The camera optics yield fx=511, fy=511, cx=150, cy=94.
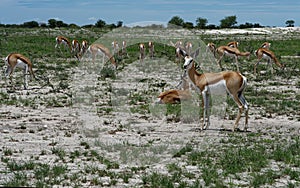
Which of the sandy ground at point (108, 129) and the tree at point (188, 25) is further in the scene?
the tree at point (188, 25)

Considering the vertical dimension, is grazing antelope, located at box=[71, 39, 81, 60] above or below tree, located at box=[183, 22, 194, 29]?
below

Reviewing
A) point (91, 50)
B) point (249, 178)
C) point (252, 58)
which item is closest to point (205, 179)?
point (249, 178)

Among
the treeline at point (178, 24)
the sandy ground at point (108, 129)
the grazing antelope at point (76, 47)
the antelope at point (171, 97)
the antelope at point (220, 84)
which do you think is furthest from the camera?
Answer: the treeline at point (178, 24)

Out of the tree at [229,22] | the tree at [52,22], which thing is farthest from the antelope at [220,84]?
the tree at [229,22]

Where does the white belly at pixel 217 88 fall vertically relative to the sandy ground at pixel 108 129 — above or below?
above

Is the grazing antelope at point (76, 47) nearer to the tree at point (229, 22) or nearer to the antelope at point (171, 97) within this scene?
the antelope at point (171, 97)

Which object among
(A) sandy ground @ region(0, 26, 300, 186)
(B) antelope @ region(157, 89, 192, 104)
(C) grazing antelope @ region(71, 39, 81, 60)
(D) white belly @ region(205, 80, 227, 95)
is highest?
(C) grazing antelope @ region(71, 39, 81, 60)

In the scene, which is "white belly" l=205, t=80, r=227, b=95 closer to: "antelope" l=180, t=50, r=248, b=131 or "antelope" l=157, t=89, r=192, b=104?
"antelope" l=180, t=50, r=248, b=131

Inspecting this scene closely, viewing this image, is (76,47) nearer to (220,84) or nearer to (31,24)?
(220,84)

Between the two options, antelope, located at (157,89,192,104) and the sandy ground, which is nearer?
the sandy ground

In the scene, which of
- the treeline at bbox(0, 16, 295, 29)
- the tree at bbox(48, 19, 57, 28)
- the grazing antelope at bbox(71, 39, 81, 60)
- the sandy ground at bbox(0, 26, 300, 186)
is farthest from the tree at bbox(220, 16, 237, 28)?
the sandy ground at bbox(0, 26, 300, 186)

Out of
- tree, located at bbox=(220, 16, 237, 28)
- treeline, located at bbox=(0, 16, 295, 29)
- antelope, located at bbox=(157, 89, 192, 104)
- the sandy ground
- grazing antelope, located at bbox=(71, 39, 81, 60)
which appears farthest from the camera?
tree, located at bbox=(220, 16, 237, 28)

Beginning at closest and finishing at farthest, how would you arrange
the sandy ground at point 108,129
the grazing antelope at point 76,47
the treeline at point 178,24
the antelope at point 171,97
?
the sandy ground at point 108,129
the antelope at point 171,97
the grazing antelope at point 76,47
the treeline at point 178,24

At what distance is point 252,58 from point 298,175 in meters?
23.5
